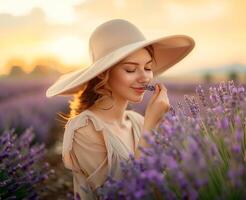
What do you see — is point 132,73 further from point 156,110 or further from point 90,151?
point 90,151

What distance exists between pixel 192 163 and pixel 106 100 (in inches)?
51.2

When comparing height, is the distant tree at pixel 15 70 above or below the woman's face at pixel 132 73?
below

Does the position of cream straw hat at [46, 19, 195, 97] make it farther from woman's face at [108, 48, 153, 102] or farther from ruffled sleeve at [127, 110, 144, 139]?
ruffled sleeve at [127, 110, 144, 139]

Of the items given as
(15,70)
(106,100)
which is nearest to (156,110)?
(106,100)

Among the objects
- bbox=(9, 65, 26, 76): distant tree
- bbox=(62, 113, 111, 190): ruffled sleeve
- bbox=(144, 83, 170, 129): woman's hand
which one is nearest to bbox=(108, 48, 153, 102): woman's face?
bbox=(144, 83, 170, 129): woman's hand

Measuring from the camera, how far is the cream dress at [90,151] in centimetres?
294

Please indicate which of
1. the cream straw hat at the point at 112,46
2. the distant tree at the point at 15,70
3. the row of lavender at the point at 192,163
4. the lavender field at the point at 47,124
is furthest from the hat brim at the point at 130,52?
the distant tree at the point at 15,70

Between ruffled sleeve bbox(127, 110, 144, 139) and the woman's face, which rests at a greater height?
the woman's face

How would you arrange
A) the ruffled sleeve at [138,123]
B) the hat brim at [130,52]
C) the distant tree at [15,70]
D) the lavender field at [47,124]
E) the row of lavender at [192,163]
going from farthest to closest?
the distant tree at [15,70]
the lavender field at [47,124]
the ruffled sleeve at [138,123]
the hat brim at [130,52]
the row of lavender at [192,163]

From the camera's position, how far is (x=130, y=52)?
2834 millimetres

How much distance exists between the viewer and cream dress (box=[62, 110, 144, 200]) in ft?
9.64

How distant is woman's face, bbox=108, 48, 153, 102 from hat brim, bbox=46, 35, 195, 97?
0.07m

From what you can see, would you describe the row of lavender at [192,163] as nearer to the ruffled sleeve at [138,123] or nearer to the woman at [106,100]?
the woman at [106,100]

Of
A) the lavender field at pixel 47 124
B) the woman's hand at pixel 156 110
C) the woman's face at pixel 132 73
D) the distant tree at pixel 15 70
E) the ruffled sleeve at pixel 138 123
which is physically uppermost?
the woman's face at pixel 132 73
